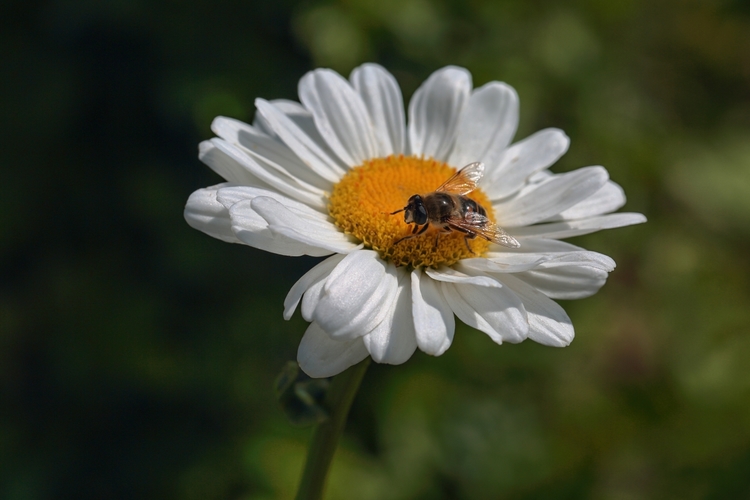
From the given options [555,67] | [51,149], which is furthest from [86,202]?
[555,67]

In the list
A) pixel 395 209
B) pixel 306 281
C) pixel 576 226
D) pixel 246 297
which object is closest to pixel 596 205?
pixel 576 226

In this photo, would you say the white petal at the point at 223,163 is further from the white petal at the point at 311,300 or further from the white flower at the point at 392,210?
the white petal at the point at 311,300

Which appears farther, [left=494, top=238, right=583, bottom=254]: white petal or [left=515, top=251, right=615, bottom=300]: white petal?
[left=494, top=238, right=583, bottom=254]: white petal

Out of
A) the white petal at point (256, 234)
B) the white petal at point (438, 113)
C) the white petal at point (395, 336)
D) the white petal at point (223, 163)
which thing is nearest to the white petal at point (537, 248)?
the white petal at point (395, 336)

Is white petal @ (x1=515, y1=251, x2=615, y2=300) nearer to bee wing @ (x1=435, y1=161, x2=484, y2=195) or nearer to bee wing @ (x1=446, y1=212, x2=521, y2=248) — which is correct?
bee wing @ (x1=446, y1=212, x2=521, y2=248)

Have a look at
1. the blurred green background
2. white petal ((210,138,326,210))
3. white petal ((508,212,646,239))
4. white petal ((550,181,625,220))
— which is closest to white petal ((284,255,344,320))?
white petal ((210,138,326,210))

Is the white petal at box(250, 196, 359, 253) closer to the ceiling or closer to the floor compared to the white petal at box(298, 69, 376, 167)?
closer to the floor

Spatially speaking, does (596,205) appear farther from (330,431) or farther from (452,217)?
(330,431)
